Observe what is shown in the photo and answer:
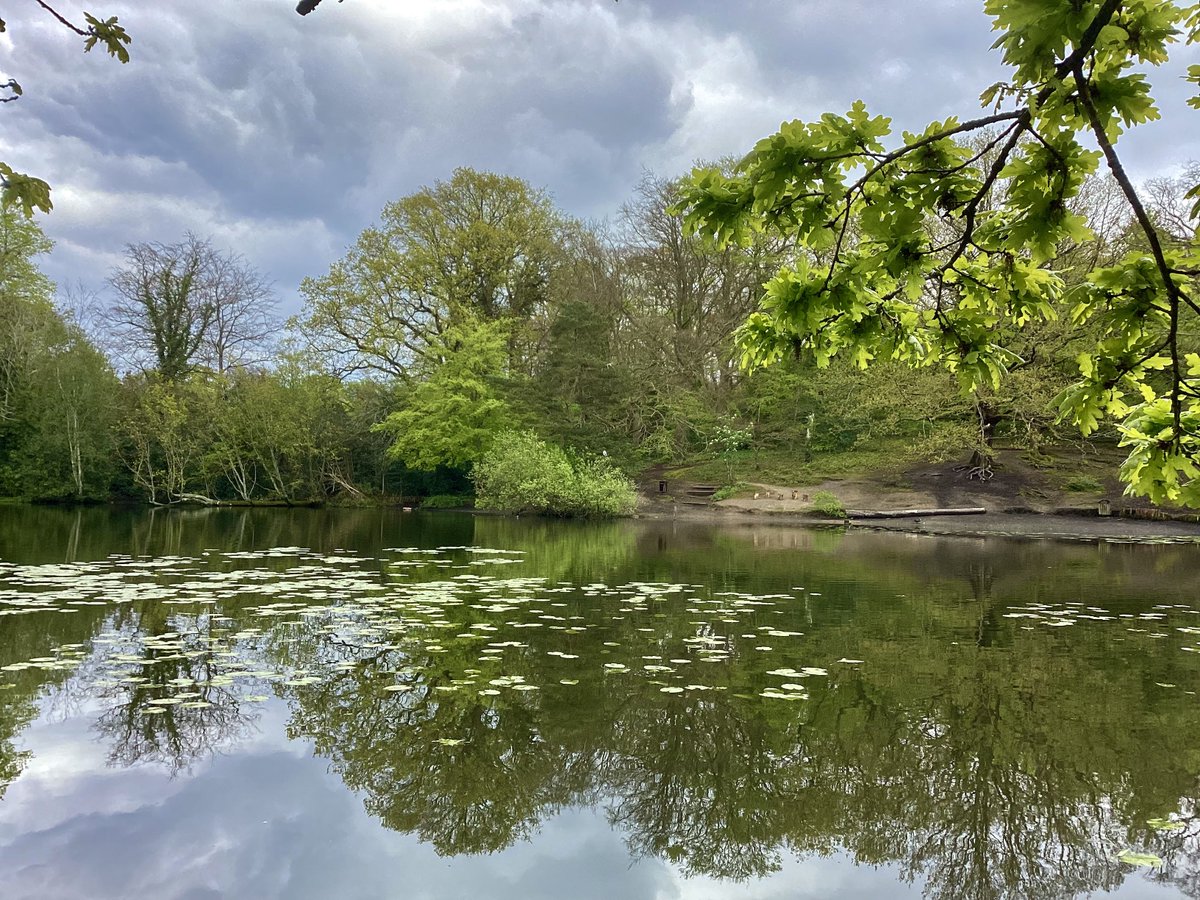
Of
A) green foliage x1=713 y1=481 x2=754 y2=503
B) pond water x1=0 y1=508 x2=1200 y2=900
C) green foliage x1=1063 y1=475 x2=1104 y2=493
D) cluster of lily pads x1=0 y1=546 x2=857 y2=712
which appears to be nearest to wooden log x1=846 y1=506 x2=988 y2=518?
green foliage x1=1063 y1=475 x2=1104 y2=493

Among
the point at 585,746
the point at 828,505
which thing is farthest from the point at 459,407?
the point at 585,746

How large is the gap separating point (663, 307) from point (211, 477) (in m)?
19.5

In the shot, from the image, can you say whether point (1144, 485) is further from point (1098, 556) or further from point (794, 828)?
point (1098, 556)

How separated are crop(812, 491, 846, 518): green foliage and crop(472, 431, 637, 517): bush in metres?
5.54

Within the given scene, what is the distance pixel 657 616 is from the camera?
22.6ft

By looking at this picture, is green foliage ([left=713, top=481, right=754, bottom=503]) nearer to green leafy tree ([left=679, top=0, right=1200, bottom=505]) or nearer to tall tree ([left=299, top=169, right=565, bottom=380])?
tall tree ([left=299, top=169, right=565, bottom=380])

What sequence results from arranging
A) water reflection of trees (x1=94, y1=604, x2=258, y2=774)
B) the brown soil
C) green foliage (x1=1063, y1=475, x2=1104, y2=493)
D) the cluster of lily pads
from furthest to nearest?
green foliage (x1=1063, y1=475, x2=1104, y2=493) < the brown soil < the cluster of lily pads < water reflection of trees (x1=94, y1=604, x2=258, y2=774)

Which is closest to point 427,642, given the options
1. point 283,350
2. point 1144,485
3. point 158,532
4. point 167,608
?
point 167,608

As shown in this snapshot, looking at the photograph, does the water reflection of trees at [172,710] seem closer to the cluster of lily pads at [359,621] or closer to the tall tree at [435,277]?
the cluster of lily pads at [359,621]

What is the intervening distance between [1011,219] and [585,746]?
9.79 feet

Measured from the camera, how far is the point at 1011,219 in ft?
7.73

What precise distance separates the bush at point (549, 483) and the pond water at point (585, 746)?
546 inches

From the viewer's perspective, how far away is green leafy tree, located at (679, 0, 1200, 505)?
1815 millimetres

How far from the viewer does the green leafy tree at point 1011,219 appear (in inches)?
71.5
